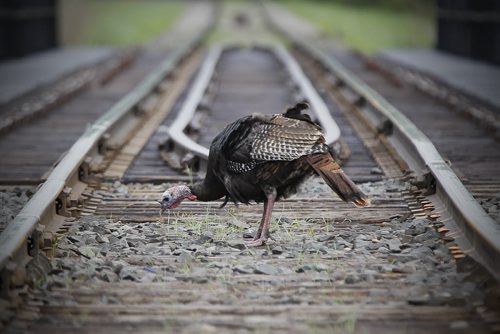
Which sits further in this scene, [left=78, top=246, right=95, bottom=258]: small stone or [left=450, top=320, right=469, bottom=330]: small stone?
[left=78, top=246, right=95, bottom=258]: small stone

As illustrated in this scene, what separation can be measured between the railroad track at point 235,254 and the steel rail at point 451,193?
2 cm

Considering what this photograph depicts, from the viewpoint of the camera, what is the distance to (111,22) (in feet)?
Result: 121

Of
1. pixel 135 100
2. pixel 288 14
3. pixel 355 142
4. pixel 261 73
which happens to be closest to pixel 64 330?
pixel 355 142

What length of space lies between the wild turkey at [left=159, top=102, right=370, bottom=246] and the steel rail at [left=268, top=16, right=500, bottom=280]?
0.84 meters

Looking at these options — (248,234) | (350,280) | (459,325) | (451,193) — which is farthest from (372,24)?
(459,325)

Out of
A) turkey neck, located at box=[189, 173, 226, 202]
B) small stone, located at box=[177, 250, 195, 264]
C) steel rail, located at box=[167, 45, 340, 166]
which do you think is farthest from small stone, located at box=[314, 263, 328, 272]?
steel rail, located at box=[167, 45, 340, 166]

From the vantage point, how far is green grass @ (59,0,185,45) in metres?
30.1

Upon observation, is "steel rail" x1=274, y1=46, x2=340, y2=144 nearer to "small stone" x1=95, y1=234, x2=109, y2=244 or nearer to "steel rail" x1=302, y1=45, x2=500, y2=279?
"steel rail" x1=302, y1=45, x2=500, y2=279

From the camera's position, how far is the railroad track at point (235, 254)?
15.0ft

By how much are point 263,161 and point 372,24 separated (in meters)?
31.5

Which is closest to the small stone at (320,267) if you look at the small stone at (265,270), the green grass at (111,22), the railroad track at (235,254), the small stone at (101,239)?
the railroad track at (235,254)

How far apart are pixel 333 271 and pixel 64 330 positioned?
1.58 meters

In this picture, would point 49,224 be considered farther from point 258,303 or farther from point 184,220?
point 258,303

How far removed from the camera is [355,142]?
33.1ft
